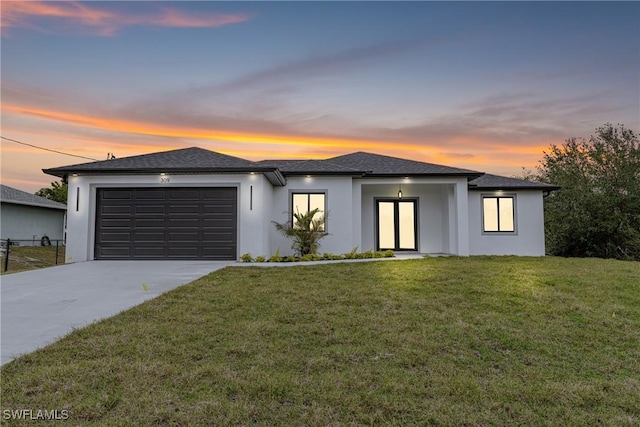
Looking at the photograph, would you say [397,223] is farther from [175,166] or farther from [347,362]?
[347,362]

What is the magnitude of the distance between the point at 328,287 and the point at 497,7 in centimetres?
1101

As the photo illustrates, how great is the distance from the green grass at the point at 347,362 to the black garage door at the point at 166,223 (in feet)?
17.3

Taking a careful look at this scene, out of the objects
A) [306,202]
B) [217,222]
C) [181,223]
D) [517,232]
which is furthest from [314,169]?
[517,232]

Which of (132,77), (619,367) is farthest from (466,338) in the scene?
(132,77)

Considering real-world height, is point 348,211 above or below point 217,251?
above

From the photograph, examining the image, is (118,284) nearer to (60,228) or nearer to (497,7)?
(497,7)

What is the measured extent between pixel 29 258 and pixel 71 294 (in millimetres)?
12757

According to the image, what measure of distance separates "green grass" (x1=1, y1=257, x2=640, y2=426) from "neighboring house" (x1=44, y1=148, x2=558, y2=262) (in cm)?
547


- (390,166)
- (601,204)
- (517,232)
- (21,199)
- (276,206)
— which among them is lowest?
(517,232)

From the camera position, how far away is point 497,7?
37.2 ft

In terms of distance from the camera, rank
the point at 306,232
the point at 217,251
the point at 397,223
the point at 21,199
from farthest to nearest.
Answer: the point at 21,199 → the point at 397,223 → the point at 306,232 → the point at 217,251

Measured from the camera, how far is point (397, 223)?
1460 centimetres

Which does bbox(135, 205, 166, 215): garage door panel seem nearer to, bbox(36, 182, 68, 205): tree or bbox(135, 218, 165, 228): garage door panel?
bbox(135, 218, 165, 228): garage door panel

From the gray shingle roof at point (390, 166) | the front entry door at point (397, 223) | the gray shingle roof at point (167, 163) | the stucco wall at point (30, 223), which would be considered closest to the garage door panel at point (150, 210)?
the gray shingle roof at point (167, 163)
